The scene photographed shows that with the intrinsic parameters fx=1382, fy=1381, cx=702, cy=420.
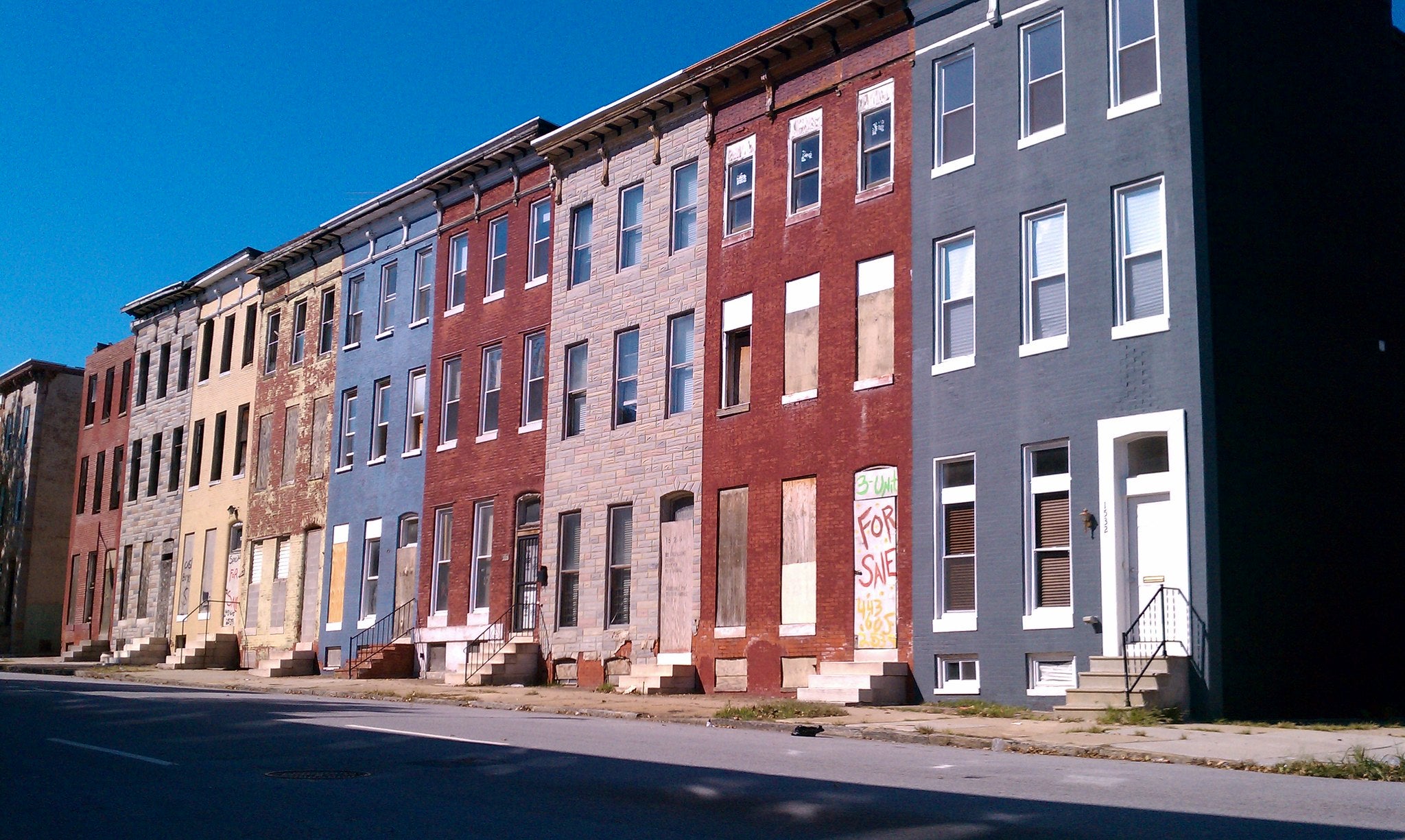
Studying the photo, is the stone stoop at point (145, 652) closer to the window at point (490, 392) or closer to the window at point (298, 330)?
the window at point (298, 330)

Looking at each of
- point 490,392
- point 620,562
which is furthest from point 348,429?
point 620,562

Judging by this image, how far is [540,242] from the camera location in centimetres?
3117

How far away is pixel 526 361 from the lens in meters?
30.8

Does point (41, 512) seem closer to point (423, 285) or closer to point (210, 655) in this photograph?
point (210, 655)

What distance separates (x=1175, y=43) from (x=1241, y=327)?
4062mm

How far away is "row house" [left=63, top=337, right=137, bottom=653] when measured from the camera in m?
47.5

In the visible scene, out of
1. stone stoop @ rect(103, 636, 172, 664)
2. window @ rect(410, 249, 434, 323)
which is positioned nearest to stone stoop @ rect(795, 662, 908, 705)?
window @ rect(410, 249, 434, 323)

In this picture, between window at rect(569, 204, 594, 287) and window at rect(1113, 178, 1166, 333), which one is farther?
window at rect(569, 204, 594, 287)

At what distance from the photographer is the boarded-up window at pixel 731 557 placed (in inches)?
979

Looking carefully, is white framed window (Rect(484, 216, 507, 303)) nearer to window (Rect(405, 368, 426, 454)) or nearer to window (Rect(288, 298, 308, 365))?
window (Rect(405, 368, 426, 454))

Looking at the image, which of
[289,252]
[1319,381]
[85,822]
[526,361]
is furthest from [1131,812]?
[289,252]

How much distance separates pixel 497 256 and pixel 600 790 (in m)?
23.9

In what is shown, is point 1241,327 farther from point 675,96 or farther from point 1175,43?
point 675,96

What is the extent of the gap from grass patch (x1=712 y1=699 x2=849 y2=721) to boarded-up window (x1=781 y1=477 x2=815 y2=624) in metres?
3.32
